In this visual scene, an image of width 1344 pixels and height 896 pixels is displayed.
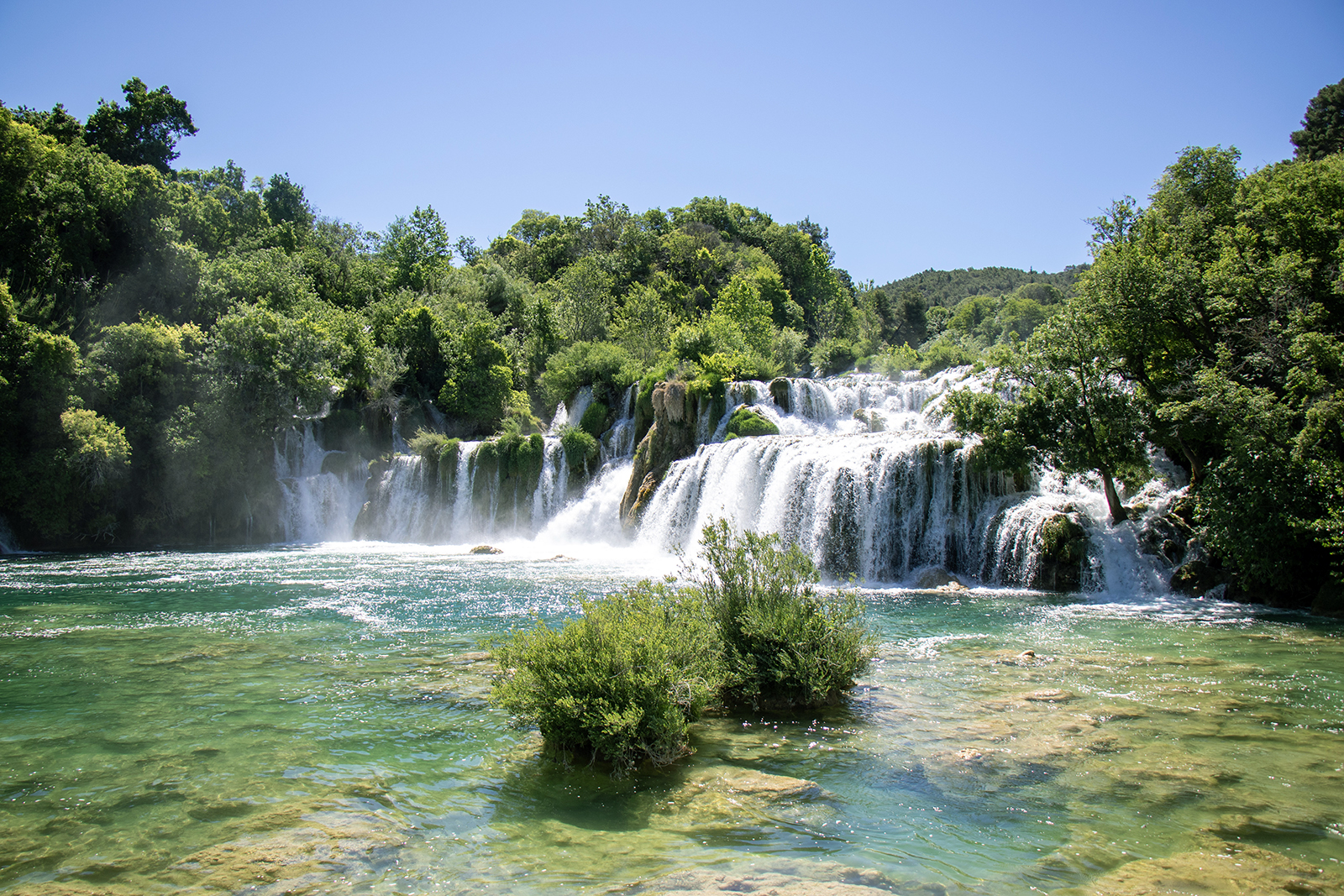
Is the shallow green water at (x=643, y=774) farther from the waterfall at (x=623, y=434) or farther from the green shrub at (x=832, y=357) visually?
the green shrub at (x=832, y=357)

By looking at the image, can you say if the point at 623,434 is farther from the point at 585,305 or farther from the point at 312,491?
the point at 585,305

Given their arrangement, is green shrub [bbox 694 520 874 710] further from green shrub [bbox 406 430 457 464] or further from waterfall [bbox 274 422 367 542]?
waterfall [bbox 274 422 367 542]

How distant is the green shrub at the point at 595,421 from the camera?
3422 centimetres

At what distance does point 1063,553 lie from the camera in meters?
17.5

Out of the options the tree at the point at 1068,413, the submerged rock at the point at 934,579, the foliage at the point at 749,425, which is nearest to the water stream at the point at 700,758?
the submerged rock at the point at 934,579

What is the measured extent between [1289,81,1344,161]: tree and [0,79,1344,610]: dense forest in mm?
149

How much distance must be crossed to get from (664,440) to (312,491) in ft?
58.4

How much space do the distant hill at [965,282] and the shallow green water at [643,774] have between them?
109 meters

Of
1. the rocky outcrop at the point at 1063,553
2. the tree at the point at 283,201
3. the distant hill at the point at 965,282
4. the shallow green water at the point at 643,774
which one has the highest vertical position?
the distant hill at the point at 965,282

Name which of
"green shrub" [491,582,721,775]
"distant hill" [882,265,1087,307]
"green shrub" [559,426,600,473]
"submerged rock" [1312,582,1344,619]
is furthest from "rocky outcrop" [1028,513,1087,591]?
"distant hill" [882,265,1087,307]

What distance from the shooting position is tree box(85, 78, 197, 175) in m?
45.4

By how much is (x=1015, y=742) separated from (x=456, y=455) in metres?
30.1

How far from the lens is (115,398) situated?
30.8 m

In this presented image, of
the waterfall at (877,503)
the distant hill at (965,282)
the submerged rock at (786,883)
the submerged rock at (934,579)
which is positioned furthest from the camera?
the distant hill at (965,282)
